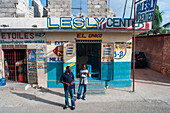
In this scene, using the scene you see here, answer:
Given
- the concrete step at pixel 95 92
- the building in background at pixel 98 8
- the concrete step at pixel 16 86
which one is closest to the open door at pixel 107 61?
the concrete step at pixel 95 92

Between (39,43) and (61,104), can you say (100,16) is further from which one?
(61,104)

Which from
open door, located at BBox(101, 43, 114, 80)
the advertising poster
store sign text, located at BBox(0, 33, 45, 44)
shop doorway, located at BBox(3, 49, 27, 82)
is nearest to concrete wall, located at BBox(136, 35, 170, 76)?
open door, located at BBox(101, 43, 114, 80)

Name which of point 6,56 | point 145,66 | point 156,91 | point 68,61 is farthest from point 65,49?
point 145,66

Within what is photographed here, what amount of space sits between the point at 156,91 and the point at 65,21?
6.52 metres

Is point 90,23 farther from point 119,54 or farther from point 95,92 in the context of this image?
point 95,92

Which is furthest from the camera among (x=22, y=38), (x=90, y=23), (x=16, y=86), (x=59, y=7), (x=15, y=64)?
(x=15, y=64)

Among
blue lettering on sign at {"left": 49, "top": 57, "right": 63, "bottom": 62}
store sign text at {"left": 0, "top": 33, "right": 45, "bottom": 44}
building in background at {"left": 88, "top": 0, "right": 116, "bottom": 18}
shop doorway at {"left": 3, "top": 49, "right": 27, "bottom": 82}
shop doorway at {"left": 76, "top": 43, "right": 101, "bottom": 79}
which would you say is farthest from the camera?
shop doorway at {"left": 76, "top": 43, "right": 101, "bottom": 79}

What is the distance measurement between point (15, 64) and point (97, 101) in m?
5.48

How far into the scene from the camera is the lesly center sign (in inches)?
325

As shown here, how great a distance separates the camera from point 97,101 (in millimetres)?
6844

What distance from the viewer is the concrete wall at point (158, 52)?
11.6 meters

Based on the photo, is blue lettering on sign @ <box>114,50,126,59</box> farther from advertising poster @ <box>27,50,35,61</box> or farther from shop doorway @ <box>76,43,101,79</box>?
advertising poster @ <box>27,50,35,61</box>

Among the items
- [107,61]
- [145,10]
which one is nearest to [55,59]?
[107,61]

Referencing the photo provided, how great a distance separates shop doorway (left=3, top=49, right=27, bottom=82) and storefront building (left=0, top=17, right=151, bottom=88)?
56 millimetres
